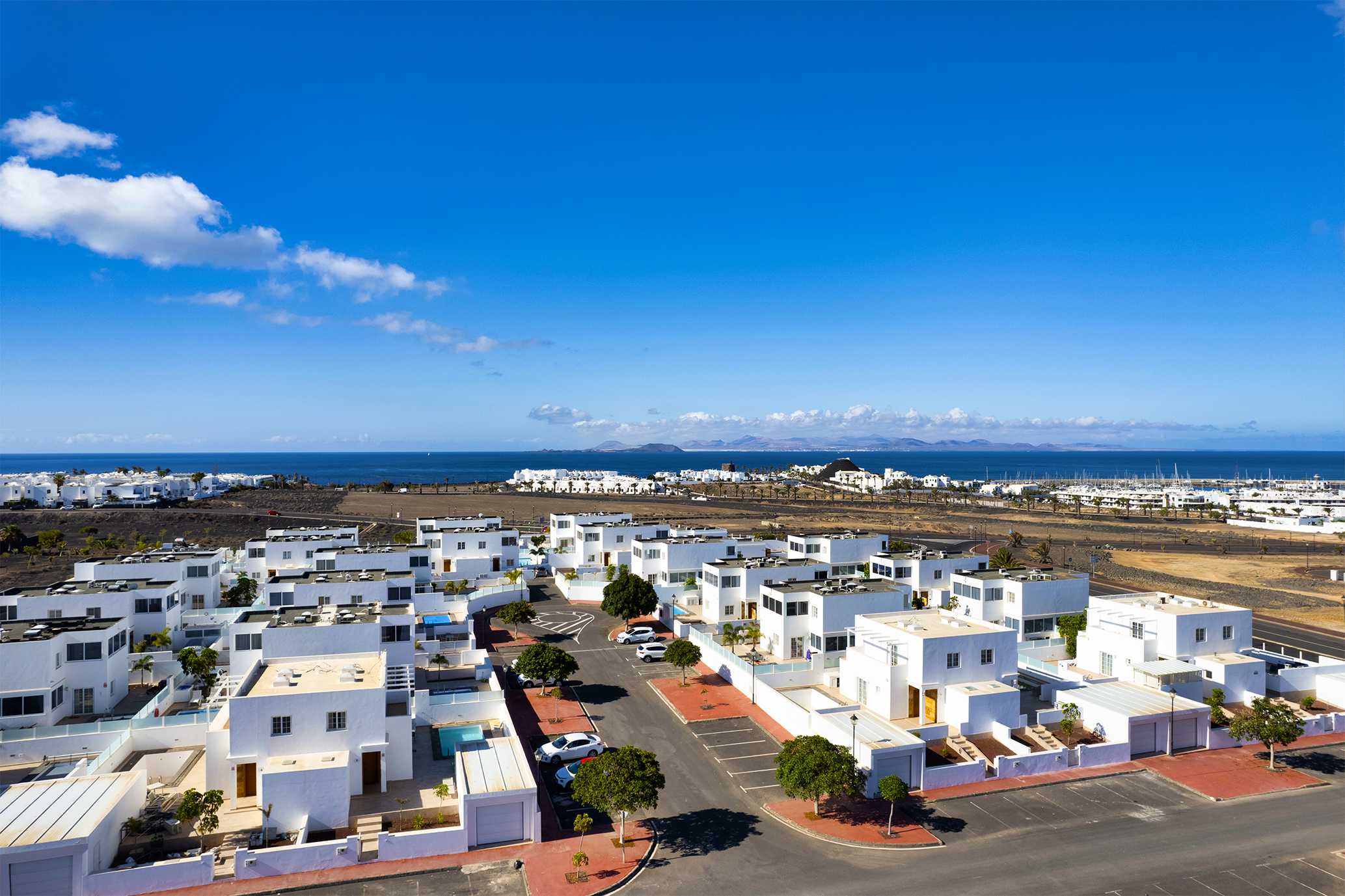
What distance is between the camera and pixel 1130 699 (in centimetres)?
3625

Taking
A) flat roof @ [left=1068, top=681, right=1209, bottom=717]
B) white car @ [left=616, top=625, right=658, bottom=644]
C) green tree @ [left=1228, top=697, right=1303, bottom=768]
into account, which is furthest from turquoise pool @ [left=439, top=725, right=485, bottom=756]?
green tree @ [left=1228, top=697, right=1303, bottom=768]

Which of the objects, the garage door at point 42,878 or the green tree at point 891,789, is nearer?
the garage door at point 42,878

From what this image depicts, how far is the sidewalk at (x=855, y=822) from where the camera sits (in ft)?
85.3

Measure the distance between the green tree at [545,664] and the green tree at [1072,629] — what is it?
33041 millimetres

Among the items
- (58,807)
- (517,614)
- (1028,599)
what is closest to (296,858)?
(58,807)

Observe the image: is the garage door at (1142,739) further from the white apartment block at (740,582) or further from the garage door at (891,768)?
the white apartment block at (740,582)

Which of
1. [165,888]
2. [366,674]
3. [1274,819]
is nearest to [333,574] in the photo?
[366,674]

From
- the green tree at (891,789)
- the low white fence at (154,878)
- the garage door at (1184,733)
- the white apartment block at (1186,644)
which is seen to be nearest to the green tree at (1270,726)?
the garage door at (1184,733)

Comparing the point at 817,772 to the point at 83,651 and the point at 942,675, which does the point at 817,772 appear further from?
the point at 83,651

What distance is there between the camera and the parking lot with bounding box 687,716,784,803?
3039cm

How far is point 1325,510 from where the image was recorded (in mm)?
145125

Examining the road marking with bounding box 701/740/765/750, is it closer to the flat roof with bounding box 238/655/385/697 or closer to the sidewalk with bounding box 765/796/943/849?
the sidewalk with bounding box 765/796/943/849

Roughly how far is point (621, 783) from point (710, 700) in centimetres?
1669

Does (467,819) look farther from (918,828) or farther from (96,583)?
(96,583)
